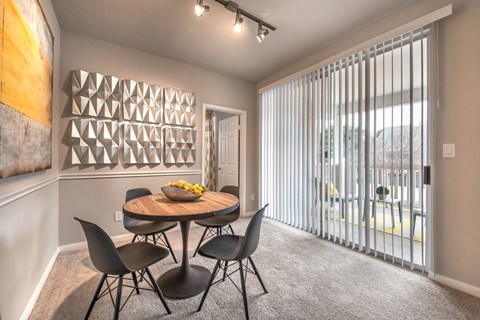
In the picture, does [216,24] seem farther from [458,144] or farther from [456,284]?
[456,284]

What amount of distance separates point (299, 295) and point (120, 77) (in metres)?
3.32

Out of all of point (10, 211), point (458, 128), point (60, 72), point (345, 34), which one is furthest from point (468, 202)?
point (60, 72)

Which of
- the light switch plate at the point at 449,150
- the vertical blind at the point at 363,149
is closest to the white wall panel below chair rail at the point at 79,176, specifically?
the vertical blind at the point at 363,149

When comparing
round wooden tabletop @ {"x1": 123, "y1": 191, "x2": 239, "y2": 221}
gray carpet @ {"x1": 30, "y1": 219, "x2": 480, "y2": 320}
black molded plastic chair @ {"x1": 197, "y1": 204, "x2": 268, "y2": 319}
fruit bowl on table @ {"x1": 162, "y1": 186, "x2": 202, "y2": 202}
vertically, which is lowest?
gray carpet @ {"x1": 30, "y1": 219, "x2": 480, "y2": 320}

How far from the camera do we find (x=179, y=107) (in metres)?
3.37

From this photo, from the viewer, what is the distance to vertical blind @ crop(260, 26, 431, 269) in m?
2.13

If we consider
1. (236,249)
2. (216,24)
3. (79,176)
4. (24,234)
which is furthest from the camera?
(79,176)

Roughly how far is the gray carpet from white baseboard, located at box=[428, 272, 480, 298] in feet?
0.22

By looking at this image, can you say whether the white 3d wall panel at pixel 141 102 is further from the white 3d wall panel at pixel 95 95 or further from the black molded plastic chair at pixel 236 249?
the black molded plastic chair at pixel 236 249

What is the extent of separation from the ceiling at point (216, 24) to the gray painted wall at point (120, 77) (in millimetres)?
147

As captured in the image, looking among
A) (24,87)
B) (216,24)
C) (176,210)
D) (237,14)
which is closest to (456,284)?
(176,210)

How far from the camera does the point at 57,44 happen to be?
241cm

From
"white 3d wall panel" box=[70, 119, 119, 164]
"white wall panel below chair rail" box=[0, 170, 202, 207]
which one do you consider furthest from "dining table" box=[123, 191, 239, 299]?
"white 3d wall panel" box=[70, 119, 119, 164]

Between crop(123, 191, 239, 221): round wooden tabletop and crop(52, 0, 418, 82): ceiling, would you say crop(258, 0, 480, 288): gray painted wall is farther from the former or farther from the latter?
crop(123, 191, 239, 221): round wooden tabletop
